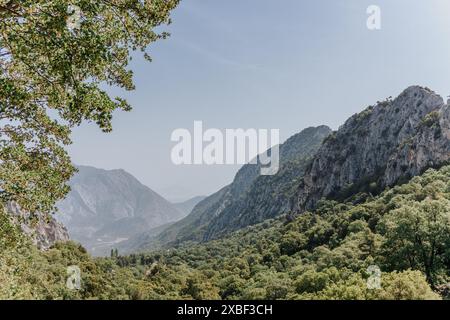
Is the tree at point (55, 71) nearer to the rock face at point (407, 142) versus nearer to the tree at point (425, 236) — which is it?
the tree at point (425, 236)

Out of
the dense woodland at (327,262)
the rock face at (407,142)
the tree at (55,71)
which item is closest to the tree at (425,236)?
the dense woodland at (327,262)

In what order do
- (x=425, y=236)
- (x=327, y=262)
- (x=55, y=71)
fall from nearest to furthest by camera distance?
(x=55, y=71) < (x=425, y=236) < (x=327, y=262)

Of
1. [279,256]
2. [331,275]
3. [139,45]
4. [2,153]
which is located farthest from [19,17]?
[279,256]

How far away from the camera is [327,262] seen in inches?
3568

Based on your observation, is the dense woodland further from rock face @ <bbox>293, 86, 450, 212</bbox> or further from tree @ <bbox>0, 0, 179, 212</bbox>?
rock face @ <bbox>293, 86, 450, 212</bbox>

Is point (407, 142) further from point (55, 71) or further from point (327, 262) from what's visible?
point (55, 71)

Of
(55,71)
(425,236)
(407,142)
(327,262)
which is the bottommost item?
(327,262)

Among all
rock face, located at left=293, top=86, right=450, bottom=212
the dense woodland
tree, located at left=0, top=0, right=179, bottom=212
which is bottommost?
the dense woodland

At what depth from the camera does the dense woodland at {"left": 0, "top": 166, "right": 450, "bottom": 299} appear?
25620 millimetres

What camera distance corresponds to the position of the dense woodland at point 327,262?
25.6 m

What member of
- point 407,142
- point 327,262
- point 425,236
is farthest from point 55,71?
point 407,142

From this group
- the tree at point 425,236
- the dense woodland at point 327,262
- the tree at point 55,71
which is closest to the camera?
the tree at point 55,71

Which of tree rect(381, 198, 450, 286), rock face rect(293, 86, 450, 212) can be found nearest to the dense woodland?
tree rect(381, 198, 450, 286)
